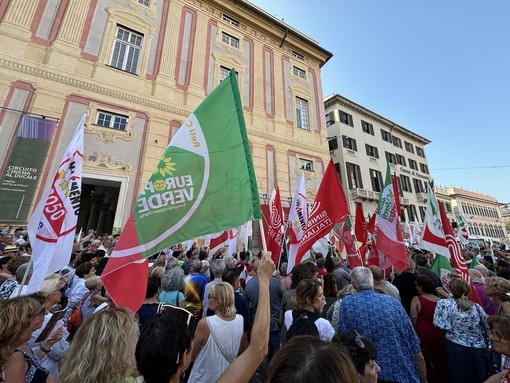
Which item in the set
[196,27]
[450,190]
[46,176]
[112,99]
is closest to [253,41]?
[196,27]

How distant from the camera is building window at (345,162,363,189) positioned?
72.5 ft

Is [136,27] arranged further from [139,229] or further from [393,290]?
[393,290]

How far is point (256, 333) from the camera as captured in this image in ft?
4.05

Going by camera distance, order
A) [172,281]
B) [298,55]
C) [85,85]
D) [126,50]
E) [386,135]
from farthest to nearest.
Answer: [386,135], [298,55], [126,50], [85,85], [172,281]

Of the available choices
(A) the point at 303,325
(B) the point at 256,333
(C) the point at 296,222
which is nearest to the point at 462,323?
(A) the point at 303,325

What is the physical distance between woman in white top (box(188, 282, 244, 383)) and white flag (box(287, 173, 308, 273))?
6.73ft

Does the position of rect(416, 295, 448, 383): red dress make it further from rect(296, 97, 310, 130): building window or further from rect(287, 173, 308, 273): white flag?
rect(296, 97, 310, 130): building window

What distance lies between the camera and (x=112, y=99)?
429 inches

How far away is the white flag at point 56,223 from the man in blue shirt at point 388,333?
291 centimetres

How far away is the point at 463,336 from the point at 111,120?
41.3 feet

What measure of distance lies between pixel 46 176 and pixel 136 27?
337 inches

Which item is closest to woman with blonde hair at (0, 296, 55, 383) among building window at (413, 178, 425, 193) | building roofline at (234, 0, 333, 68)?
building roofline at (234, 0, 333, 68)

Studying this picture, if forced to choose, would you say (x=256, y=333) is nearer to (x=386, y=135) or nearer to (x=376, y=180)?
(x=376, y=180)

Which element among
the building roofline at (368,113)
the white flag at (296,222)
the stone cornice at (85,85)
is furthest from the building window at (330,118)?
the white flag at (296,222)
